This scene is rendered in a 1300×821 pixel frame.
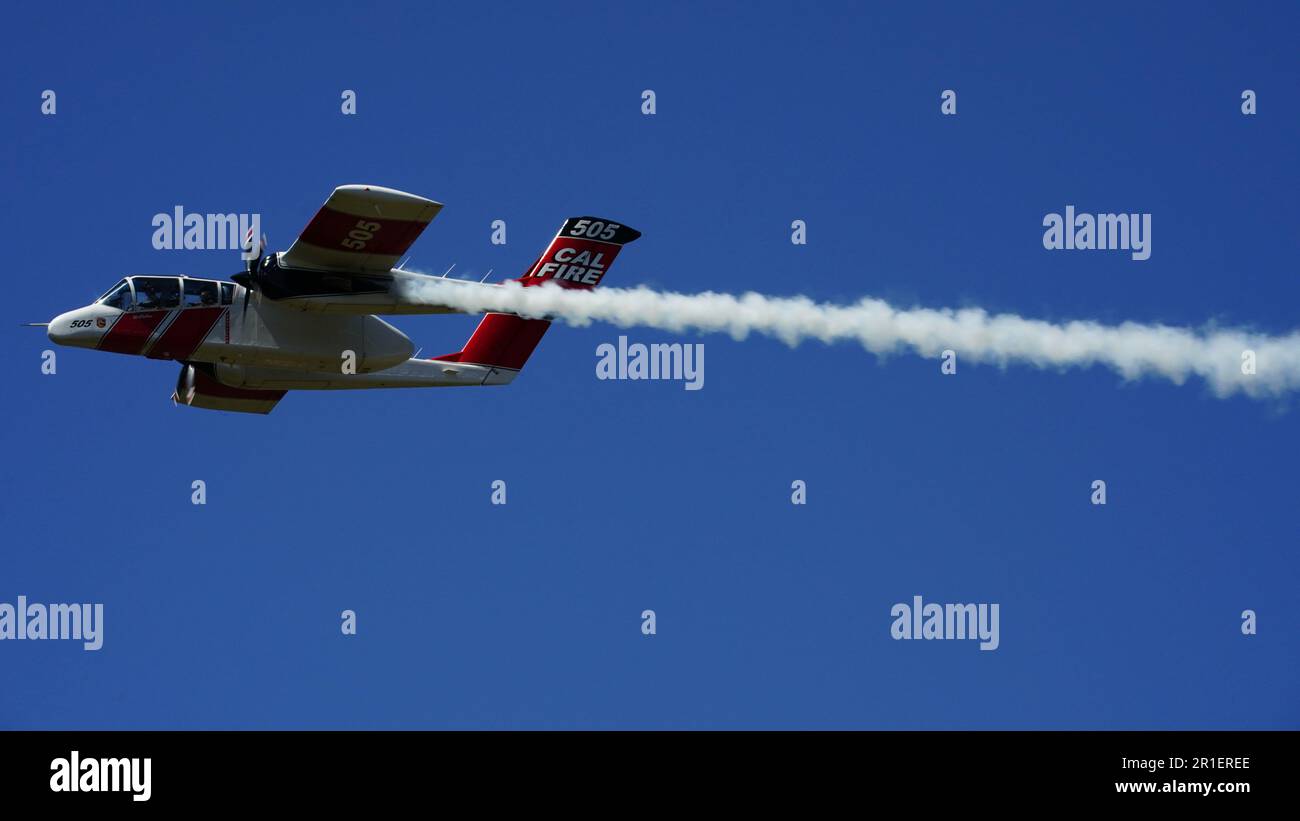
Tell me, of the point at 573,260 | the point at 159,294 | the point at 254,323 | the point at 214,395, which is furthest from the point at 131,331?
the point at 573,260

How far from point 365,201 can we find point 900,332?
988cm

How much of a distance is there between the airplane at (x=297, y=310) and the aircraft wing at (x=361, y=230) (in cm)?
2

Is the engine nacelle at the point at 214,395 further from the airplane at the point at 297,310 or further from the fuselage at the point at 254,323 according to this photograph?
the fuselage at the point at 254,323

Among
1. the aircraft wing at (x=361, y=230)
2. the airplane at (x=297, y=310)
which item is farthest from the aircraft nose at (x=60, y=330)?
the aircraft wing at (x=361, y=230)

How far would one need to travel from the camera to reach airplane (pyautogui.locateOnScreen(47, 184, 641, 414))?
34.0 m

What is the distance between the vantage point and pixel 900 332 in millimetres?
36406

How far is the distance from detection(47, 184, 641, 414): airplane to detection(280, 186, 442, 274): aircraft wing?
0.02 m

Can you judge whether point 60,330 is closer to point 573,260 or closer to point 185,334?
point 185,334

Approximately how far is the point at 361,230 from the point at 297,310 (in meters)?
2.48

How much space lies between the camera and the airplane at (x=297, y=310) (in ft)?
112

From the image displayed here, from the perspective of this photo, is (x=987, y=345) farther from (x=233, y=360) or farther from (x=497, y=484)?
(x=233, y=360)

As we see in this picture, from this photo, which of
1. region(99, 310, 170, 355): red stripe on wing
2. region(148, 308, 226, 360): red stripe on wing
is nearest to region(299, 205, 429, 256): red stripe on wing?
region(148, 308, 226, 360): red stripe on wing

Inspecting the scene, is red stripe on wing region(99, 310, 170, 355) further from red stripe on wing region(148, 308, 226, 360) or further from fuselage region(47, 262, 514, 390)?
red stripe on wing region(148, 308, 226, 360)
